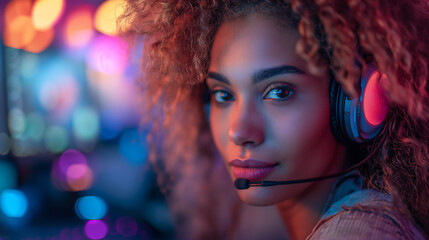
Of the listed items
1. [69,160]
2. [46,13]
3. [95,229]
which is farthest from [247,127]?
[46,13]

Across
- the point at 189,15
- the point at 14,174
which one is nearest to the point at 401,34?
the point at 189,15

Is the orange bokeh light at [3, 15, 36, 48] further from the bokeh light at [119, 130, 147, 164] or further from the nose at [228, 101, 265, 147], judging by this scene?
the nose at [228, 101, 265, 147]

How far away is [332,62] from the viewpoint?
2.61ft

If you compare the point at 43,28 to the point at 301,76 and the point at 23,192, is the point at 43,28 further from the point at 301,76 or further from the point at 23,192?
the point at 301,76

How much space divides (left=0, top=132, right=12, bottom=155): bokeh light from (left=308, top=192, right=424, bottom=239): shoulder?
1.64 meters

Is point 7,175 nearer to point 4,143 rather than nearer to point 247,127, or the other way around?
point 4,143

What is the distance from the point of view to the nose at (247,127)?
0.85m

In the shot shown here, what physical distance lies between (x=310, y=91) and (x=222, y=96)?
25 centimetres

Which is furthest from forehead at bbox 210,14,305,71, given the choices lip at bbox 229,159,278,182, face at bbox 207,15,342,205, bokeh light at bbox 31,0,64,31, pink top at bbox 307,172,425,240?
bokeh light at bbox 31,0,64,31

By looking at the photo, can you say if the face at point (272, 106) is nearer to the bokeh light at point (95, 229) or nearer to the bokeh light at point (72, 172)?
the bokeh light at point (95, 229)

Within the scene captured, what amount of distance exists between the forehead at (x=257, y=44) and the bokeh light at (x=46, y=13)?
60.8 inches

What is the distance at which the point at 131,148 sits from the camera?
2.48 metres

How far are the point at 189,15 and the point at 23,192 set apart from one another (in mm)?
1455

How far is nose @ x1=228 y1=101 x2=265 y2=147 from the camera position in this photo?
33.3 inches
